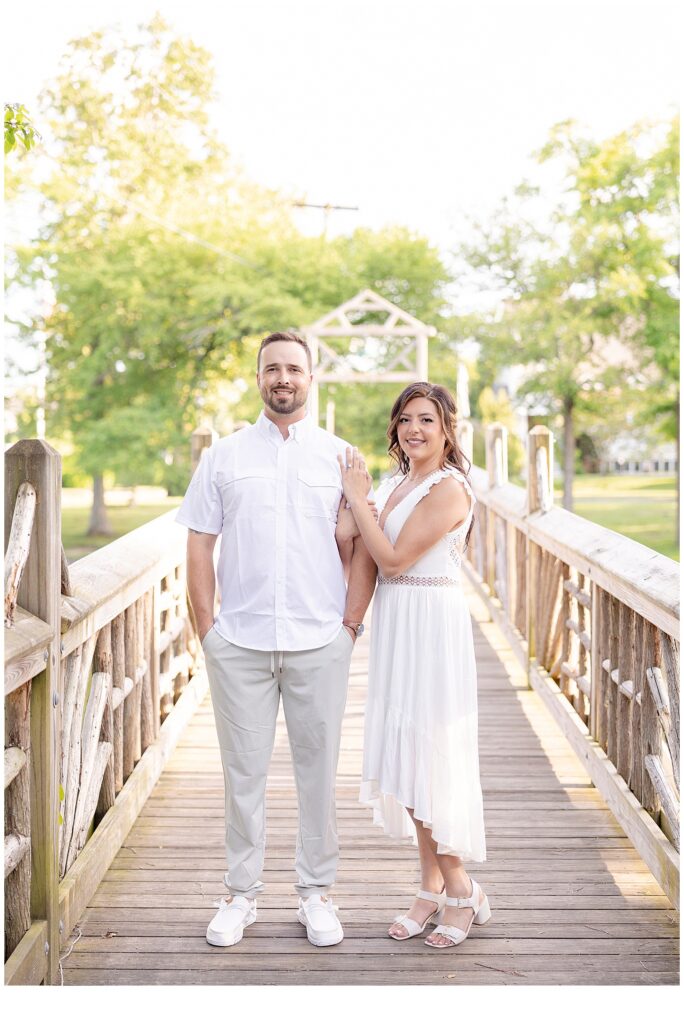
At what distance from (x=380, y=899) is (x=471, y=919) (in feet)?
1.25

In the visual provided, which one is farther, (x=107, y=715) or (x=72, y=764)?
(x=107, y=715)

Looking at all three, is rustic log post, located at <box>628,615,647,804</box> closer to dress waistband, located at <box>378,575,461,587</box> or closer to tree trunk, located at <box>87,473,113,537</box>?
dress waistband, located at <box>378,575,461,587</box>

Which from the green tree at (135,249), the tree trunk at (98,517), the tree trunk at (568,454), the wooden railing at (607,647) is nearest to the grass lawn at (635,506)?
the tree trunk at (568,454)

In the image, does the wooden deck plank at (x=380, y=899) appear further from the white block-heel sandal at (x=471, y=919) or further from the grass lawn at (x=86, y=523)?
the grass lawn at (x=86, y=523)

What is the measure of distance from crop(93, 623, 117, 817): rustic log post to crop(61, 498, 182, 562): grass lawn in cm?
1807

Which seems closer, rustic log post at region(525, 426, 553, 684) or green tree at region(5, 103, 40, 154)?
green tree at region(5, 103, 40, 154)

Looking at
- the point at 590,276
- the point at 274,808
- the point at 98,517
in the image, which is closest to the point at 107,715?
the point at 274,808

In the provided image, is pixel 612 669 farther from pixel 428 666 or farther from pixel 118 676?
pixel 118 676

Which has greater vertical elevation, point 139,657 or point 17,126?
point 17,126

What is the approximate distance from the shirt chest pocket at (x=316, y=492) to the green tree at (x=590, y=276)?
63.6 feet

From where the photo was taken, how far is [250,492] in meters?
2.98

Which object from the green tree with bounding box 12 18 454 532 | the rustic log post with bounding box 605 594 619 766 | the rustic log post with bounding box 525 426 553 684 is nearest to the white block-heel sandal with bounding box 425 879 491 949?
the rustic log post with bounding box 605 594 619 766

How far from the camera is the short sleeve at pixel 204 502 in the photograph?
9.89 feet

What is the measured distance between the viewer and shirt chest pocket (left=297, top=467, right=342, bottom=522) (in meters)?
2.99
